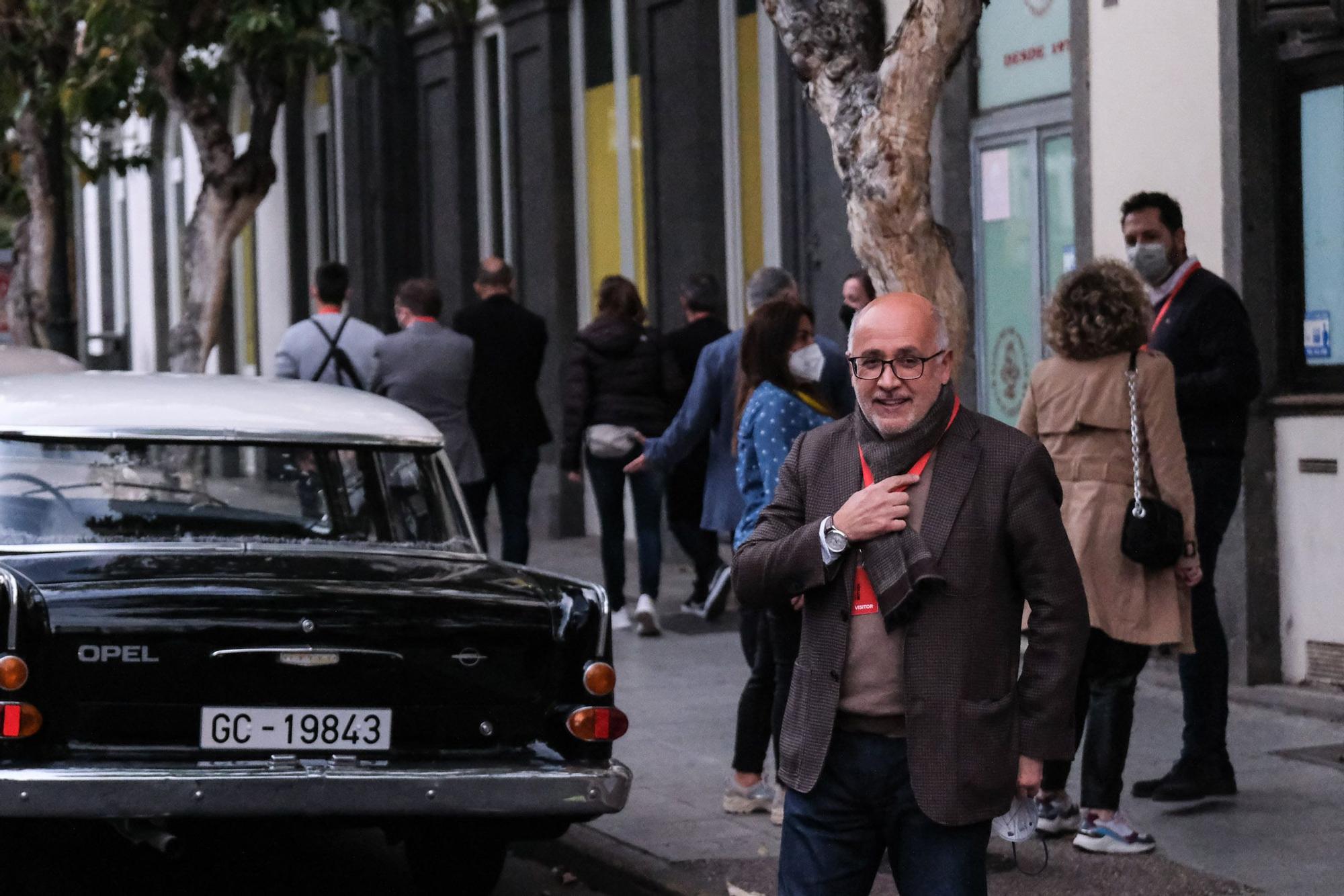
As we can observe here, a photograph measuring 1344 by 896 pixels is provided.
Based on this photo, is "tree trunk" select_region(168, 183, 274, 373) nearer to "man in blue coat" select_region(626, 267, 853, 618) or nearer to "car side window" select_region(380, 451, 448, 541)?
"man in blue coat" select_region(626, 267, 853, 618)

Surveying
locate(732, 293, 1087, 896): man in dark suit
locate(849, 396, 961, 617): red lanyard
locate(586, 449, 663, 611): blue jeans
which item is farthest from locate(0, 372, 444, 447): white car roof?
locate(586, 449, 663, 611): blue jeans

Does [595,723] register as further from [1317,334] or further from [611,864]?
[1317,334]

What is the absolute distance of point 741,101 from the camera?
15977mm

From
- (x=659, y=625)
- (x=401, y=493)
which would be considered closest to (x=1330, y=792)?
(x=401, y=493)

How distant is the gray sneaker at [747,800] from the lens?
766cm

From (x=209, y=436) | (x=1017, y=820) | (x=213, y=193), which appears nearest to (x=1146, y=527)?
(x=1017, y=820)

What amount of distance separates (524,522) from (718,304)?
169 cm

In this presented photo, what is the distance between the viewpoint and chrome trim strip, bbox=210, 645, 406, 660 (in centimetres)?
598

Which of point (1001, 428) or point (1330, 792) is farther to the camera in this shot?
point (1330, 792)

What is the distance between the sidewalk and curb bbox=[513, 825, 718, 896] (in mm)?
12

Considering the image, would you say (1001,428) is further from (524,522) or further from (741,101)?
(741,101)

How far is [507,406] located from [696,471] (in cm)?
115

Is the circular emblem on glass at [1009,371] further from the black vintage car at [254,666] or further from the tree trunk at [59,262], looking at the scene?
the tree trunk at [59,262]

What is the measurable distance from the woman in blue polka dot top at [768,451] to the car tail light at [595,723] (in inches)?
22.8
